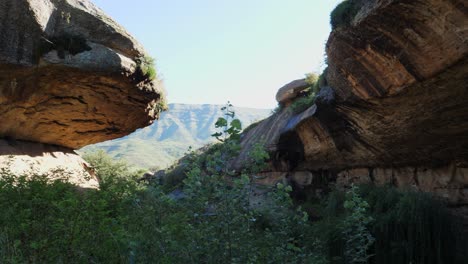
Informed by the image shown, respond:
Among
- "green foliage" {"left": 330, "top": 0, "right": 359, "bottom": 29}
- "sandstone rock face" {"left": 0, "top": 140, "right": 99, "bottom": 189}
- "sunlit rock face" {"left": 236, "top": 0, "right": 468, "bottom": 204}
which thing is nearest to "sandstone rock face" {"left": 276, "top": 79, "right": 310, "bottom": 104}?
"sunlit rock face" {"left": 236, "top": 0, "right": 468, "bottom": 204}

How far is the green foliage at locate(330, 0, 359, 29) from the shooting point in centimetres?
740

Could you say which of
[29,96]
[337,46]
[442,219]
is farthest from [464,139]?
[29,96]

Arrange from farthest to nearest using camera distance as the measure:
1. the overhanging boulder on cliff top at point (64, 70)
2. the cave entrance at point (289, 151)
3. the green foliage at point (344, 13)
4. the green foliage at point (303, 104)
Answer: the cave entrance at point (289, 151) < the green foliage at point (303, 104) < the overhanging boulder on cliff top at point (64, 70) < the green foliage at point (344, 13)

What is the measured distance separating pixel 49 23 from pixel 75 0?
1169mm

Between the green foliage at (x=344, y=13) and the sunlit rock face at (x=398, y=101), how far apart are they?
126mm

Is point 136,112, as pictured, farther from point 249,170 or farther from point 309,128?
point 249,170

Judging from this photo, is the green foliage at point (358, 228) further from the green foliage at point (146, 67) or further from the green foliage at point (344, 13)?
the green foliage at point (146, 67)

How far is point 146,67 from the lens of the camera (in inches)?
516

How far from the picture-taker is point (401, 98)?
804 cm

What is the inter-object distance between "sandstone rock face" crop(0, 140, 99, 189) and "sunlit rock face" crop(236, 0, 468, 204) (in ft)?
25.8

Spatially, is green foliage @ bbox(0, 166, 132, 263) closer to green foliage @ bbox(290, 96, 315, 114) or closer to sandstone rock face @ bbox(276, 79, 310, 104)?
green foliage @ bbox(290, 96, 315, 114)

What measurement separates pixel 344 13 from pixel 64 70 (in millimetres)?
8186

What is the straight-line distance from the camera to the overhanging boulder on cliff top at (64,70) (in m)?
10.7

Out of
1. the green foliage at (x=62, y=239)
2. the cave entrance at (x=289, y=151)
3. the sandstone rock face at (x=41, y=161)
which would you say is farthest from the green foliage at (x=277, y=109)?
the green foliage at (x=62, y=239)
